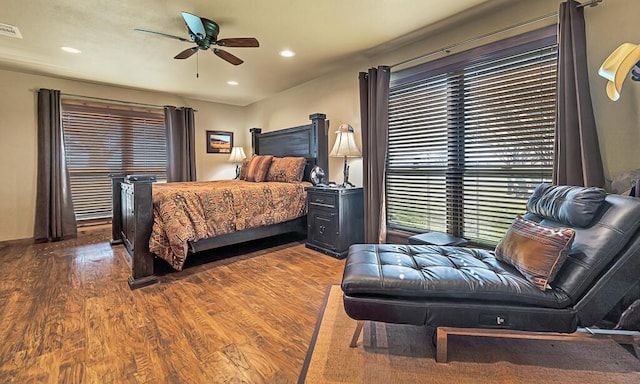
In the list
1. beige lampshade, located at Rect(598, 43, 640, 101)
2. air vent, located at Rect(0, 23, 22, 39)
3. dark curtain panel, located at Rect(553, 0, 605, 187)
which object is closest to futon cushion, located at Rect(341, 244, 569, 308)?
dark curtain panel, located at Rect(553, 0, 605, 187)

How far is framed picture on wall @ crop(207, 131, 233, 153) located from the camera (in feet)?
19.2

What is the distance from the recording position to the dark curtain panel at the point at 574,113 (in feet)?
6.40

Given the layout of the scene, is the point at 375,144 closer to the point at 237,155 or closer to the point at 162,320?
the point at 162,320

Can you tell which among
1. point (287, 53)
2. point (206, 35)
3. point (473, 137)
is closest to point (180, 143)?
point (287, 53)

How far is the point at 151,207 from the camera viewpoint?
268 cm

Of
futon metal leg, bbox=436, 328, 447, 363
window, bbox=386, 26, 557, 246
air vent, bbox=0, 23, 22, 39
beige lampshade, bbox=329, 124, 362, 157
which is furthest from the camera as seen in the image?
beige lampshade, bbox=329, 124, 362, 157

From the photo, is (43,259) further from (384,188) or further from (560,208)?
(560,208)

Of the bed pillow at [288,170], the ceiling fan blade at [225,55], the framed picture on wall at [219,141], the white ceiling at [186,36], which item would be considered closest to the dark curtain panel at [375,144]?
the white ceiling at [186,36]

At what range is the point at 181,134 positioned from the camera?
5.34 metres

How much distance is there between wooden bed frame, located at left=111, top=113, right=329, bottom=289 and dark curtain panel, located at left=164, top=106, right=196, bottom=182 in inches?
46.7

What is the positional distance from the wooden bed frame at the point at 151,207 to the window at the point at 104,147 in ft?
3.58

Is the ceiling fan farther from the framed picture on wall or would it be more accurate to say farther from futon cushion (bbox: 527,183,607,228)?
the framed picture on wall

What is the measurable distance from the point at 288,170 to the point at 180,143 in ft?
7.95

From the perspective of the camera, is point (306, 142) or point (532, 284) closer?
point (532, 284)
